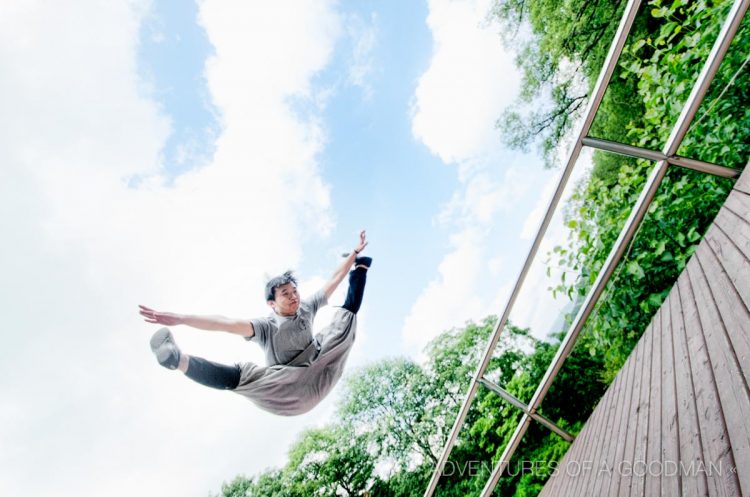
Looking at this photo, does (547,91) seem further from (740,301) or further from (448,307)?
(448,307)

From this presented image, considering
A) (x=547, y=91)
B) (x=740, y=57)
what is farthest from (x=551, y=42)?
(x=740, y=57)

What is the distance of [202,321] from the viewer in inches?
64.5

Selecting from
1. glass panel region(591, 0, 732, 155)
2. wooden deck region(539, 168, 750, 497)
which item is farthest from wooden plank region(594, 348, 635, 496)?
glass panel region(591, 0, 732, 155)

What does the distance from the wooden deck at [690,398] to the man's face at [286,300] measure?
51.7 inches

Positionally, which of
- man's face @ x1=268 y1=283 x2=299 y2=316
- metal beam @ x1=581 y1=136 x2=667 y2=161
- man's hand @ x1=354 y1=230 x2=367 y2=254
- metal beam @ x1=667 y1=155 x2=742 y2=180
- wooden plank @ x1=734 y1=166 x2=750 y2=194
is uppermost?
man's hand @ x1=354 y1=230 x2=367 y2=254

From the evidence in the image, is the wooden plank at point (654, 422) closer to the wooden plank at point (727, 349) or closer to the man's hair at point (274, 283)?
the wooden plank at point (727, 349)

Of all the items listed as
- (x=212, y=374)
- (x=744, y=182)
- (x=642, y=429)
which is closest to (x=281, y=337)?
(x=212, y=374)

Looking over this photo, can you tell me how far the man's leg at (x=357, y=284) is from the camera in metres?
2.04

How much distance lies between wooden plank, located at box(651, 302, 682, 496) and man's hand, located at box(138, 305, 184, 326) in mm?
1531

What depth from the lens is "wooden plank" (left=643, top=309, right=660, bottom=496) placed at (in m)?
0.79

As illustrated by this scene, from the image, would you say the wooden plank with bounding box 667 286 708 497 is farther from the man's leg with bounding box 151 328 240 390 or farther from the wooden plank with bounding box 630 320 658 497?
the man's leg with bounding box 151 328 240 390

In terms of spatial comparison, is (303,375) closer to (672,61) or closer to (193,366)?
(193,366)

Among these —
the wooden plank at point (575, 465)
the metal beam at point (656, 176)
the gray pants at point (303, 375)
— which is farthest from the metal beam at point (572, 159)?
the gray pants at point (303, 375)

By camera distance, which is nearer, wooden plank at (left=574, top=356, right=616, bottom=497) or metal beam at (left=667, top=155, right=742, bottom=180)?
metal beam at (left=667, top=155, right=742, bottom=180)
